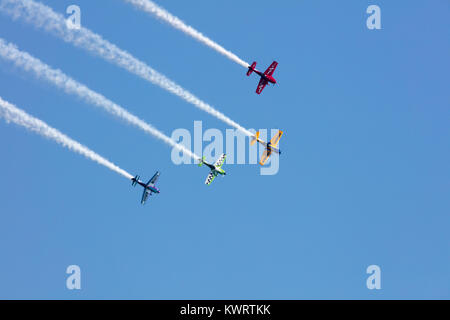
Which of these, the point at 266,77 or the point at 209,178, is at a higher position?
the point at 266,77

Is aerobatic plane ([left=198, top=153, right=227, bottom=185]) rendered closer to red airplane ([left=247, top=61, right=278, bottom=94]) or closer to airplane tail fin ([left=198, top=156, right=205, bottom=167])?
airplane tail fin ([left=198, top=156, right=205, bottom=167])

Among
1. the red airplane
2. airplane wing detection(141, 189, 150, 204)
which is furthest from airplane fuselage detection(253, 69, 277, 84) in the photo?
airplane wing detection(141, 189, 150, 204)

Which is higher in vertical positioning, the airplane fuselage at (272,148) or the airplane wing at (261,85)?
the airplane wing at (261,85)

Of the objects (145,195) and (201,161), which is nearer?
(145,195)

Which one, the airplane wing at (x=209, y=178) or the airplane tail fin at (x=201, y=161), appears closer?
the airplane tail fin at (x=201, y=161)

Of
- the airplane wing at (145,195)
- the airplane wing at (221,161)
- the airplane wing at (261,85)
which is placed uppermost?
the airplane wing at (261,85)

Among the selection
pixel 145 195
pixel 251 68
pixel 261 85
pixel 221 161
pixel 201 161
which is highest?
pixel 251 68

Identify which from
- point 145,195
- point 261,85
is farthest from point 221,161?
point 145,195

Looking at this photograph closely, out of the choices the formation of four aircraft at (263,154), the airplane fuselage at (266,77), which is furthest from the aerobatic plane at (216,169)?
the airplane fuselage at (266,77)

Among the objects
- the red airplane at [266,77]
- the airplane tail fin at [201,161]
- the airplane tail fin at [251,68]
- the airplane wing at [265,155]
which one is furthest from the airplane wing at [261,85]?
the airplane tail fin at [201,161]

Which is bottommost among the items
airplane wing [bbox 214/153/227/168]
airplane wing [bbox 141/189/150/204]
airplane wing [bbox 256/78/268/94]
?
airplane wing [bbox 141/189/150/204]

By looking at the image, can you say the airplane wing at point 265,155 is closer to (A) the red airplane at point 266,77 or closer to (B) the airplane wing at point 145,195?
(A) the red airplane at point 266,77

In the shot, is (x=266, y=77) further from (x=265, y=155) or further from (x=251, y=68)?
(x=265, y=155)
